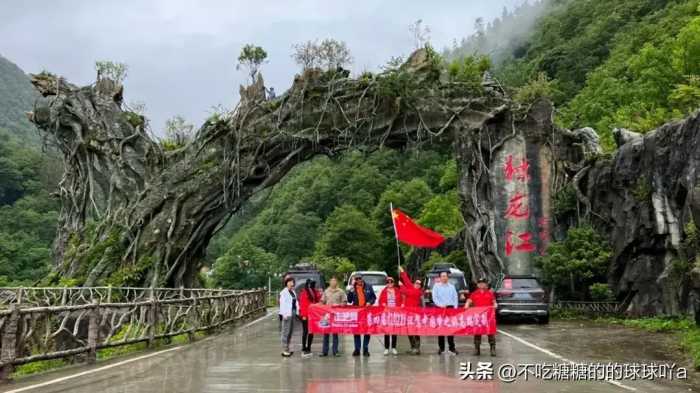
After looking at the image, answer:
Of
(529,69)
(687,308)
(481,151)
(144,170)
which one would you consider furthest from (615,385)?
(529,69)

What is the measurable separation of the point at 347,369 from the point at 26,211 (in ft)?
194

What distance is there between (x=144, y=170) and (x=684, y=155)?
1900 centimetres

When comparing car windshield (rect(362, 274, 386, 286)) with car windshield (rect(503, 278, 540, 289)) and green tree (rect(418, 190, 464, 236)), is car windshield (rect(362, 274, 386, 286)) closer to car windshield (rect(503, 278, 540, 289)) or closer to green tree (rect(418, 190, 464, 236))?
car windshield (rect(503, 278, 540, 289))

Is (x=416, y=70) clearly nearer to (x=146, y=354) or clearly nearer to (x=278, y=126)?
(x=278, y=126)

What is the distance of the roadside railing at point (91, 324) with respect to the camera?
923 cm

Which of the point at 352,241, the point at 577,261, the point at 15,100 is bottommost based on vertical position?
the point at 577,261

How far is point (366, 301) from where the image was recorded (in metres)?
13.1

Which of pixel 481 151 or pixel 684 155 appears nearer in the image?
pixel 684 155

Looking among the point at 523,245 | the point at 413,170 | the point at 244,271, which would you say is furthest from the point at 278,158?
the point at 413,170

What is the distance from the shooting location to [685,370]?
30.6 ft

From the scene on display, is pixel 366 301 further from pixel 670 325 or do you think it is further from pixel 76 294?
pixel 76 294

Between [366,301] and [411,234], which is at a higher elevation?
[411,234]

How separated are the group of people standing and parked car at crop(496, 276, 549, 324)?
20.0 ft

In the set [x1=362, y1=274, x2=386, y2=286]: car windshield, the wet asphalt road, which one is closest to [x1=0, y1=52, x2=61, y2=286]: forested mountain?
[x1=362, y1=274, x2=386, y2=286]: car windshield
